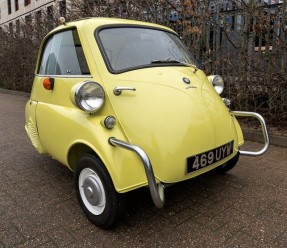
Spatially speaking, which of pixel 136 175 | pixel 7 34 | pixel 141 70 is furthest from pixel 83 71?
pixel 7 34

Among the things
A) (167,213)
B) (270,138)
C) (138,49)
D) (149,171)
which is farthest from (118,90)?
(270,138)

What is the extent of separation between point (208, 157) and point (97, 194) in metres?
0.98

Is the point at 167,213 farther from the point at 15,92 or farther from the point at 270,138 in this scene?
the point at 15,92

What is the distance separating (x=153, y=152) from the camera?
8.25ft

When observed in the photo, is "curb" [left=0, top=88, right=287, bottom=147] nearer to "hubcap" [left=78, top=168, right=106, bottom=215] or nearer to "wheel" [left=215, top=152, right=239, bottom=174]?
"wheel" [left=215, top=152, right=239, bottom=174]

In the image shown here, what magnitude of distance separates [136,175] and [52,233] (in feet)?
2.83

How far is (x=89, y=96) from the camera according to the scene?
262cm

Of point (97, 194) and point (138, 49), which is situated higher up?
point (138, 49)

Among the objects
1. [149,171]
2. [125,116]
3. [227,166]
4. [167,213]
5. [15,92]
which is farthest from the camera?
[15,92]

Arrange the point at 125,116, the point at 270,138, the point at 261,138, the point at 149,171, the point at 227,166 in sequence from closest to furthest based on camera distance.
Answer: the point at 149,171, the point at 125,116, the point at 227,166, the point at 270,138, the point at 261,138

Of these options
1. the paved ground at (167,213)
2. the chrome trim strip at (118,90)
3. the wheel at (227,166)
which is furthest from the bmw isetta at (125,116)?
the wheel at (227,166)

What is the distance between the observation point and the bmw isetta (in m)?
2.52

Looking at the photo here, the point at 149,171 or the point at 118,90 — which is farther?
the point at 118,90

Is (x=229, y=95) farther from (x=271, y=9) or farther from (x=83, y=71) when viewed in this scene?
(x=83, y=71)
